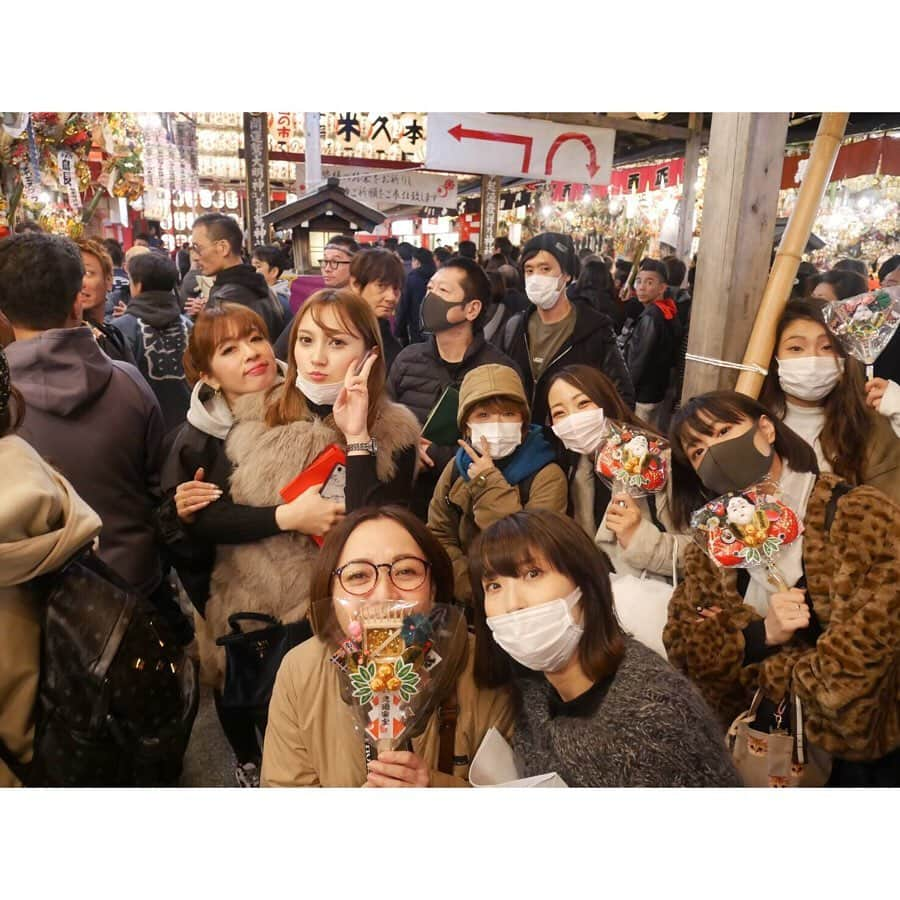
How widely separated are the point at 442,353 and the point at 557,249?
40 centimetres

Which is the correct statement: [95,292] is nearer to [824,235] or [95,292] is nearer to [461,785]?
[461,785]

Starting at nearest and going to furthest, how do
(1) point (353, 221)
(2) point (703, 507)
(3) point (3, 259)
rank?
(3) point (3, 259) → (2) point (703, 507) → (1) point (353, 221)

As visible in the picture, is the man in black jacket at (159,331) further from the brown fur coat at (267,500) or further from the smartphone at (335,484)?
the smartphone at (335,484)

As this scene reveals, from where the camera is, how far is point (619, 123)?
1.69 metres

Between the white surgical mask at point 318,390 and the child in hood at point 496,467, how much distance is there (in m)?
0.31

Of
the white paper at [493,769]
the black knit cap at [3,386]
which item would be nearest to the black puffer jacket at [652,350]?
the white paper at [493,769]

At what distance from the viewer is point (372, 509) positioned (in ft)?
4.48

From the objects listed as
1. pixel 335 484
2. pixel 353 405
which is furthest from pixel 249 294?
pixel 335 484

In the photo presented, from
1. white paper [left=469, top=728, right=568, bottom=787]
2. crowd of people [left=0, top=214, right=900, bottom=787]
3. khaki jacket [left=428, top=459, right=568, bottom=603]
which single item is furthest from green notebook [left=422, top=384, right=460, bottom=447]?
white paper [left=469, top=728, right=568, bottom=787]

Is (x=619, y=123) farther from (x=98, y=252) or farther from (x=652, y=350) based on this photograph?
(x=98, y=252)

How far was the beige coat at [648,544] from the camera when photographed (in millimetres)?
1483

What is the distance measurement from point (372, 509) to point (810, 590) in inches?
38.8

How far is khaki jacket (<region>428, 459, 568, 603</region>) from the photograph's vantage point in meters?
1.48

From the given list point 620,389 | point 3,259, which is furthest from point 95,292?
point 620,389
